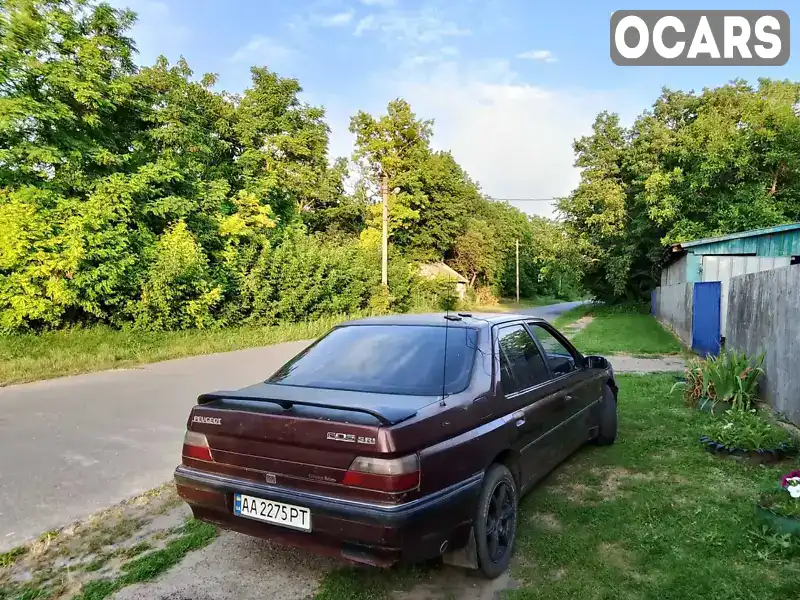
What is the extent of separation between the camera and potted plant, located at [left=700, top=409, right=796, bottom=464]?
4719 millimetres

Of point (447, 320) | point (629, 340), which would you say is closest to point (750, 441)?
point (447, 320)

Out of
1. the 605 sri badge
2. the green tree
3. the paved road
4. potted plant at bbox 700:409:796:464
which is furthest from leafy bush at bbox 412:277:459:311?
the 605 sri badge

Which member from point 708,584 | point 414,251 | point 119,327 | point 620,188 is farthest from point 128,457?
point 414,251

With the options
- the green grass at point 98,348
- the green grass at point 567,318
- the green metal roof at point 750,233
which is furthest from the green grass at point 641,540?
A: the green grass at point 567,318

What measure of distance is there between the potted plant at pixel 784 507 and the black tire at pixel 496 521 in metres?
1.60

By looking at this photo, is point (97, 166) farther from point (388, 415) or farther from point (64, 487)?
point (388, 415)

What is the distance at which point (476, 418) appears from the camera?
301cm

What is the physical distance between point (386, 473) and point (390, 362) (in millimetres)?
1035

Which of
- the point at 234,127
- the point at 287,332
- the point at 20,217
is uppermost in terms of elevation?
the point at 234,127

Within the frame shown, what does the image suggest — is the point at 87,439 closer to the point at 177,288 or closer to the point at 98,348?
the point at 98,348

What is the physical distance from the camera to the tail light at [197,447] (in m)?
3.04

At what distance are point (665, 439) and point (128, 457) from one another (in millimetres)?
5622

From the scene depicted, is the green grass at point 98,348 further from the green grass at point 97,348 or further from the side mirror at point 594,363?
the side mirror at point 594,363

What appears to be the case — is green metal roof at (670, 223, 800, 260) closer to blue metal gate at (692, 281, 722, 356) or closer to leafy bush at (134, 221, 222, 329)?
blue metal gate at (692, 281, 722, 356)
